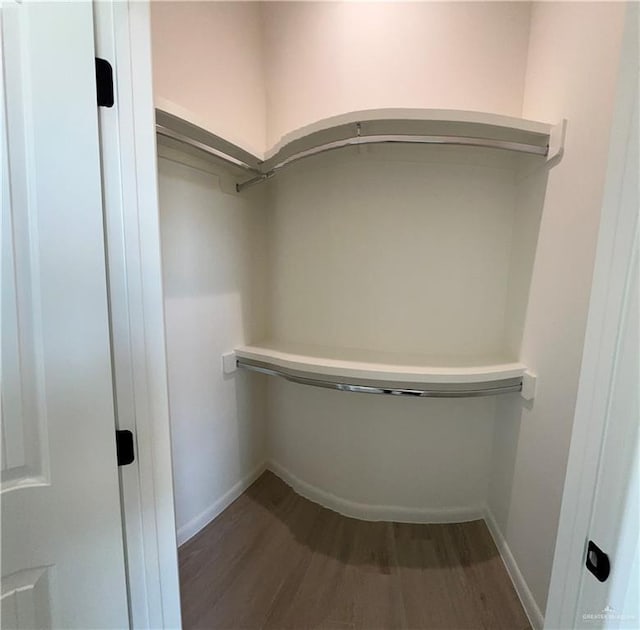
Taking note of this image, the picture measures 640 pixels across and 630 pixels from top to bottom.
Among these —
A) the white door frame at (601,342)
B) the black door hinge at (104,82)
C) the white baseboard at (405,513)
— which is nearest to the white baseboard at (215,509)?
the white baseboard at (405,513)

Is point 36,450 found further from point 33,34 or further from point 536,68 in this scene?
point 536,68

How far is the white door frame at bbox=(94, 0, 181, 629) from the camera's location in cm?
60

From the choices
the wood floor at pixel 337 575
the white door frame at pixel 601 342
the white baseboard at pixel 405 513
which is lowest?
the wood floor at pixel 337 575

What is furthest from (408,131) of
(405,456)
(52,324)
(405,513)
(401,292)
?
(405,513)

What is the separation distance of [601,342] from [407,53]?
1705 millimetres

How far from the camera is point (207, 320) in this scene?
5.26 feet

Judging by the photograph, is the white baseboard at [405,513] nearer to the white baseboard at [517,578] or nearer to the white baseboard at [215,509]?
the white baseboard at [517,578]

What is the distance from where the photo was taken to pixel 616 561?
1.46 ft

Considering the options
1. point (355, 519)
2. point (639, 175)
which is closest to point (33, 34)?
point (639, 175)

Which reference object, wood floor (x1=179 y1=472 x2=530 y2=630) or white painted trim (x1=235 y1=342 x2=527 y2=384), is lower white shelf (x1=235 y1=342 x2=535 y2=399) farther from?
wood floor (x1=179 y1=472 x2=530 y2=630)

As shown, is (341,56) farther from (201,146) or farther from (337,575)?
(337,575)

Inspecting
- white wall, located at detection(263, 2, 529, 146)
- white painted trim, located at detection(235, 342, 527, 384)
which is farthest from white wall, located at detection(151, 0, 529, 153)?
white painted trim, located at detection(235, 342, 527, 384)

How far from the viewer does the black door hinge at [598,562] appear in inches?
→ 18.1

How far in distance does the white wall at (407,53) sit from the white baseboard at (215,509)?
7.31 ft
